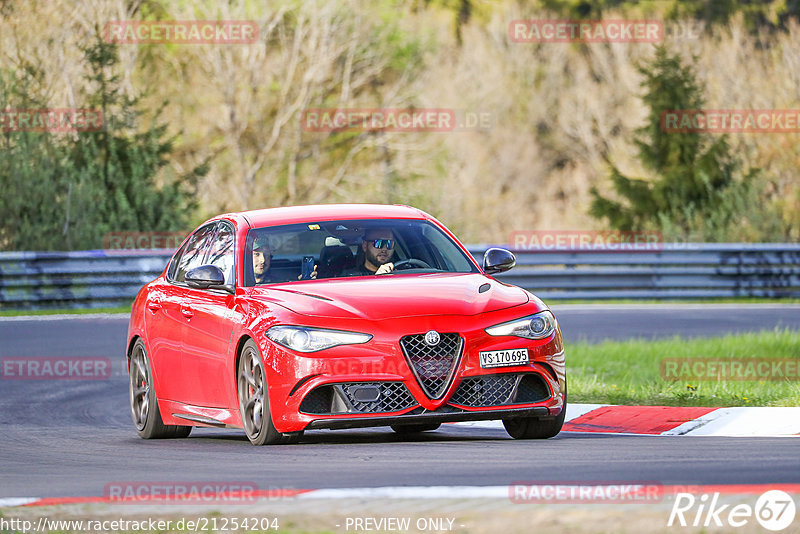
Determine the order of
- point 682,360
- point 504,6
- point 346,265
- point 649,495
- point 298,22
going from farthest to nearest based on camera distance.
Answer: point 504,6, point 298,22, point 682,360, point 346,265, point 649,495

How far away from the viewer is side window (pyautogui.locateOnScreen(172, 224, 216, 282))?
11.4 m

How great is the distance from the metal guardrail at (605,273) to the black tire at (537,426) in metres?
13.6

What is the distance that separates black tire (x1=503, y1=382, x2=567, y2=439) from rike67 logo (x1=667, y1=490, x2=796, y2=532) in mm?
3549

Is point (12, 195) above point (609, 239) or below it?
above

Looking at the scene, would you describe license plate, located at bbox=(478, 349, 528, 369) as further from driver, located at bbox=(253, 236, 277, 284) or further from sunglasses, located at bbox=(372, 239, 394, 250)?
driver, located at bbox=(253, 236, 277, 284)

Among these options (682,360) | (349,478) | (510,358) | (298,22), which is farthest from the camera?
(298,22)

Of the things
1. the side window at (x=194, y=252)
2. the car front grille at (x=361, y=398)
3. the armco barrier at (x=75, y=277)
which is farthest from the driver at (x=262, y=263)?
the armco barrier at (x=75, y=277)

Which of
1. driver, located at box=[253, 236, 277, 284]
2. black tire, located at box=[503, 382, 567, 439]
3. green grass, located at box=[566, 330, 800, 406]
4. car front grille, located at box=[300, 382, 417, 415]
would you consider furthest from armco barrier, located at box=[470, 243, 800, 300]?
car front grille, located at box=[300, 382, 417, 415]

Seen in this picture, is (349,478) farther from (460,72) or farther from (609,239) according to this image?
(460,72)

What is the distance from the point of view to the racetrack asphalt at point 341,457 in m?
7.53

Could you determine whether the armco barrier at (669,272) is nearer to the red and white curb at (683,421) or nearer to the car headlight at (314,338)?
the red and white curb at (683,421)

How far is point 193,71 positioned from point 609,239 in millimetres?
19592

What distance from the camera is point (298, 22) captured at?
4759 centimetres

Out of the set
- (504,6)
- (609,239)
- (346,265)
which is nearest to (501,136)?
(504,6)
